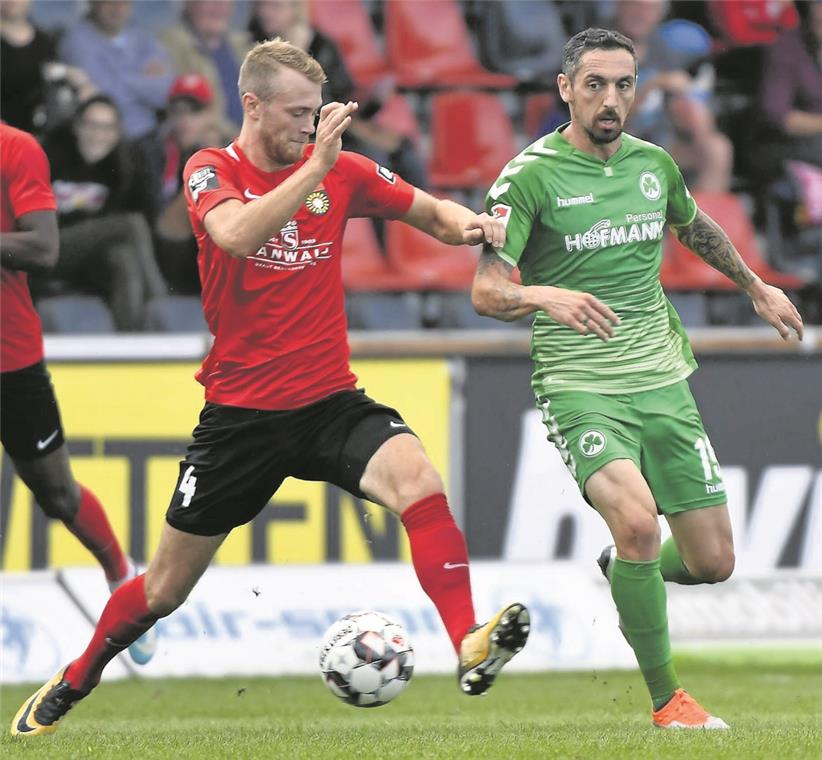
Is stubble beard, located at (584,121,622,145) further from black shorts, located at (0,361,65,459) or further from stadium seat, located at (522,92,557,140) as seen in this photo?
stadium seat, located at (522,92,557,140)

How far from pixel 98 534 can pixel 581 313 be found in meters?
3.31

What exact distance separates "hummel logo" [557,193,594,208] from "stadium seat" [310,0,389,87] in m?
6.78

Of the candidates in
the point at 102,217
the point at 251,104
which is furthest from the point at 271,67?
the point at 102,217

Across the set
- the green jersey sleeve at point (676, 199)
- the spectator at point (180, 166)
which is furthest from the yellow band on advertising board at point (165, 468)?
the green jersey sleeve at point (676, 199)

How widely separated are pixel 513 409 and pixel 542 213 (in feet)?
12.6

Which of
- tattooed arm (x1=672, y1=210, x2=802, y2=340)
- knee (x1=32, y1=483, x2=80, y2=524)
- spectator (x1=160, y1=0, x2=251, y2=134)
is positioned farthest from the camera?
spectator (x1=160, y1=0, x2=251, y2=134)

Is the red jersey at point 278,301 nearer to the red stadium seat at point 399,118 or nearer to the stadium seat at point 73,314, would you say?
the stadium seat at point 73,314

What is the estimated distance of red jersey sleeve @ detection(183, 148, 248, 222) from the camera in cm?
595

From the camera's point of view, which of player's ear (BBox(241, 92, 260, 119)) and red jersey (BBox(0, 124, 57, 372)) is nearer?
player's ear (BBox(241, 92, 260, 119))

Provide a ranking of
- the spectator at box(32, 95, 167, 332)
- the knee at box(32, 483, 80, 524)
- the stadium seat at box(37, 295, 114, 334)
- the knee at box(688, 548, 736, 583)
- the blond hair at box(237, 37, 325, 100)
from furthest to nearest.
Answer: the stadium seat at box(37, 295, 114, 334), the spectator at box(32, 95, 167, 332), the knee at box(32, 483, 80, 524), the knee at box(688, 548, 736, 583), the blond hair at box(237, 37, 325, 100)

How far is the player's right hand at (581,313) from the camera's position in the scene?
228 inches

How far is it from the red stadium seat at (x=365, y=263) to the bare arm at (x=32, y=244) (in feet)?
14.8

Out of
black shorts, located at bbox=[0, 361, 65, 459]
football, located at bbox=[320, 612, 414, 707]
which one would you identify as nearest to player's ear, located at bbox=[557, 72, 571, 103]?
football, located at bbox=[320, 612, 414, 707]

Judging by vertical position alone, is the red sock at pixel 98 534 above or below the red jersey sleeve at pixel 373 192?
below
